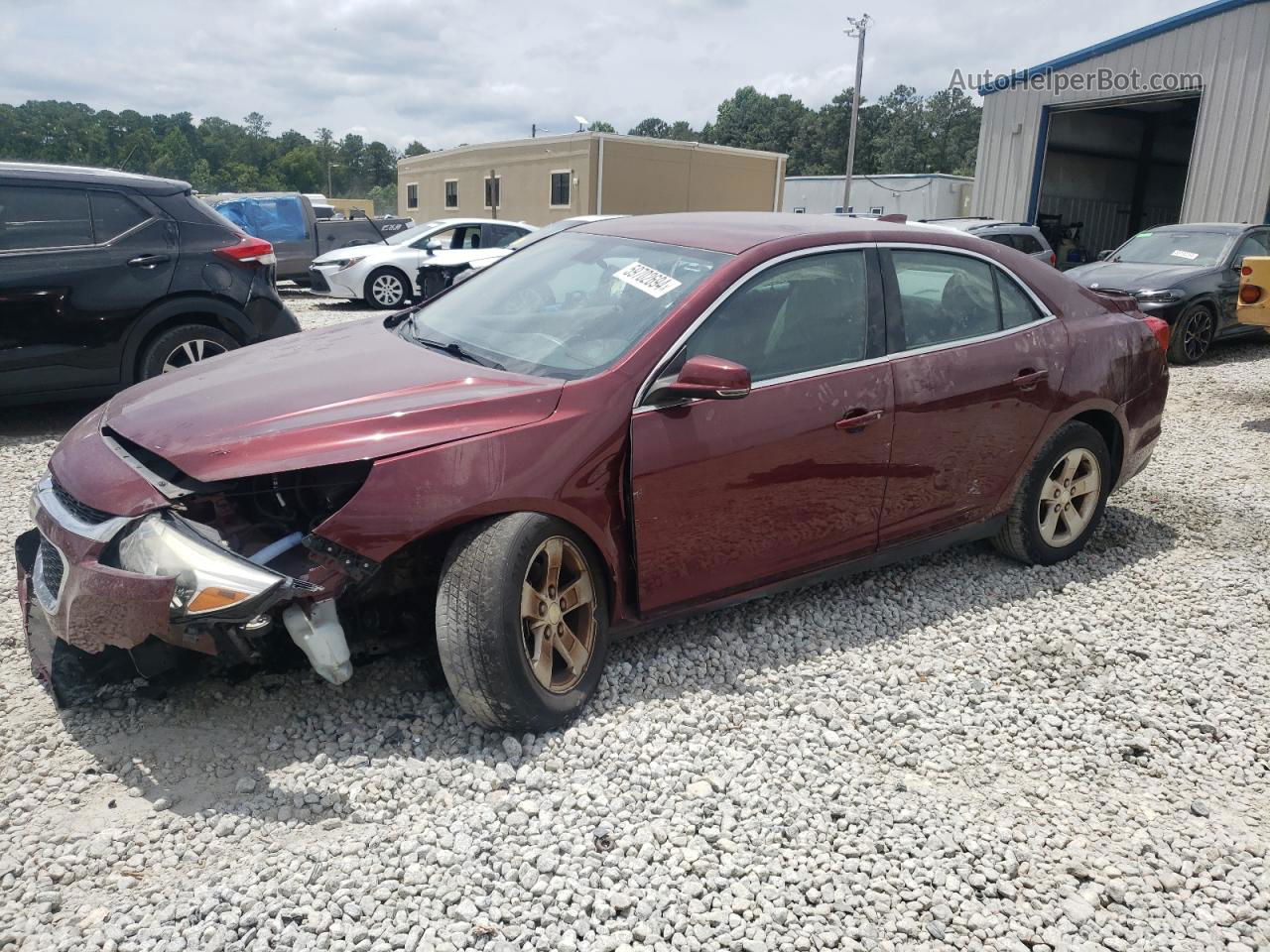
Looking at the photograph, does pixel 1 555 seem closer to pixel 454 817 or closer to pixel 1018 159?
pixel 454 817

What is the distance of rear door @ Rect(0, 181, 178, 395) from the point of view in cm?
626

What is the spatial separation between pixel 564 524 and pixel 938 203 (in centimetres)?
3250

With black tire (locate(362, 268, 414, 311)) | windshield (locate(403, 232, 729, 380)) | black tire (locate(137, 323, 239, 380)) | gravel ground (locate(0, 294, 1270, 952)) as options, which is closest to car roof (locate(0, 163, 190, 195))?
black tire (locate(137, 323, 239, 380))

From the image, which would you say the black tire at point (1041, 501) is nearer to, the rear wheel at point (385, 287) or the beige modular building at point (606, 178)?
the rear wheel at point (385, 287)

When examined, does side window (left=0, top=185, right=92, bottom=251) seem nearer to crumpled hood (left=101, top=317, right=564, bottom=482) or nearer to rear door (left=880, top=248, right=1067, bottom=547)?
crumpled hood (left=101, top=317, right=564, bottom=482)

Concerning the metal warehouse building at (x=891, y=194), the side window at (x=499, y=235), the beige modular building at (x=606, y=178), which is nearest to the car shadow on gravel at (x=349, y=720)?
the side window at (x=499, y=235)

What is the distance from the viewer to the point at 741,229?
12.6 ft

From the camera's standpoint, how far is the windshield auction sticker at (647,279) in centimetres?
352

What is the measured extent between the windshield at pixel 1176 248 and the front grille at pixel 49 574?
1200 centimetres

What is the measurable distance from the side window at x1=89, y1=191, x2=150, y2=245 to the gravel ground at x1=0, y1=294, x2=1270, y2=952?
349 cm

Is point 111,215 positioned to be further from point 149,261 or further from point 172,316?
point 172,316

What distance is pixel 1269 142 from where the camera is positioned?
15.9 meters

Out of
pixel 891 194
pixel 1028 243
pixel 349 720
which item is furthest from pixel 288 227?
pixel 891 194

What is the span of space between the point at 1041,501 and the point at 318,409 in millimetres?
3348
